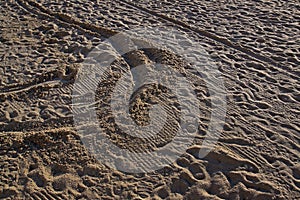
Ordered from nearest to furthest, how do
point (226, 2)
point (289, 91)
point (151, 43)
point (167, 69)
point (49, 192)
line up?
point (49, 192) → point (289, 91) → point (167, 69) → point (151, 43) → point (226, 2)

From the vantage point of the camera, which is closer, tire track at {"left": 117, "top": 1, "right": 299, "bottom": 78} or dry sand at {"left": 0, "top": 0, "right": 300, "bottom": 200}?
dry sand at {"left": 0, "top": 0, "right": 300, "bottom": 200}

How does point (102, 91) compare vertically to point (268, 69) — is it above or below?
below

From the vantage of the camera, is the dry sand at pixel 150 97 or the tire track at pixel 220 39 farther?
the tire track at pixel 220 39

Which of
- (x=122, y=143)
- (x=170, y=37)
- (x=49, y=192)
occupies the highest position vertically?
(x=170, y=37)

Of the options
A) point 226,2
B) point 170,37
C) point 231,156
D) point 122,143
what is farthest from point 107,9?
point 231,156

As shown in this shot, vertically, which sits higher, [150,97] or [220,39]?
[220,39]

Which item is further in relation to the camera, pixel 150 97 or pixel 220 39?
pixel 220 39

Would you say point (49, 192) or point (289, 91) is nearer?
point (49, 192)

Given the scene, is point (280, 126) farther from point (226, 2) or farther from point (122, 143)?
point (226, 2)
